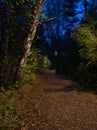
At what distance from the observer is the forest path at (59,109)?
9.76m

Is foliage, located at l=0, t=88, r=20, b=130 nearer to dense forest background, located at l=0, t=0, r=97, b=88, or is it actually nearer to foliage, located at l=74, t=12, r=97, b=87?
dense forest background, located at l=0, t=0, r=97, b=88

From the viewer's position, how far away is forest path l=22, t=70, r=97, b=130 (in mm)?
9758

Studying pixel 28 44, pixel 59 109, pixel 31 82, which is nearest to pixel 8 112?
pixel 59 109

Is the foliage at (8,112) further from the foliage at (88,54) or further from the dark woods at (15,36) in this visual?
the foliage at (88,54)

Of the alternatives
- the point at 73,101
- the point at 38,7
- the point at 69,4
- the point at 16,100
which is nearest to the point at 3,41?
the point at 38,7

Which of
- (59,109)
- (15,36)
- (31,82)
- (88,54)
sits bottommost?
(59,109)

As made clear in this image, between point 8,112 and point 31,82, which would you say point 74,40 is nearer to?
point 31,82

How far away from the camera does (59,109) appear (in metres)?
11.8

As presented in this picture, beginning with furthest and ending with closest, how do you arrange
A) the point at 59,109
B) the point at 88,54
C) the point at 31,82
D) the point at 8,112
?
the point at 88,54, the point at 31,82, the point at 59,109, the point at 8,112

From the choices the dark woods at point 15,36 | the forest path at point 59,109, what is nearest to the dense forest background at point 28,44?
the dark woods at point 15,36

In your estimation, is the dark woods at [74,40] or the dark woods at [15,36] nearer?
the dark woods at [15,36]

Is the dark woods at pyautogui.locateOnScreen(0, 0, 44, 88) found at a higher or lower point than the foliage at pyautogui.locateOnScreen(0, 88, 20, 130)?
higher

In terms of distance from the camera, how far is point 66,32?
159ft

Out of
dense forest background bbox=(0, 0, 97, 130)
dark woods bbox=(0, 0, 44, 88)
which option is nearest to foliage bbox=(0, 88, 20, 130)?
dense forest background bbox=(0, 0, 97, 130)
